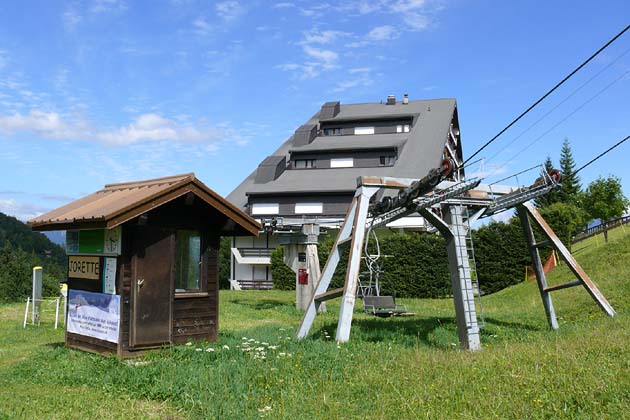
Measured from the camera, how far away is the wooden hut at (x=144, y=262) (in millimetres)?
10398

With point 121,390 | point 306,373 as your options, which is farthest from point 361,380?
point 121,390

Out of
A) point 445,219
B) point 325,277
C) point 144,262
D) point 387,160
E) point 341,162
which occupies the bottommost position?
point 325,277

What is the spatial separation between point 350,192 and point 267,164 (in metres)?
8.04

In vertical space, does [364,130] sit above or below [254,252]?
above

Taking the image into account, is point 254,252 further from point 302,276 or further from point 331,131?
point 302,276

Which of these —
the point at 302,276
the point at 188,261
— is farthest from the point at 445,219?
the point at 302,276

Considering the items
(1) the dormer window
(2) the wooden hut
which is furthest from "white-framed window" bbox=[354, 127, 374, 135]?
(2) the wooden hut

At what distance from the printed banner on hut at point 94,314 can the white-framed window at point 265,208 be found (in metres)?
31.0

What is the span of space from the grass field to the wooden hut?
0.52 m

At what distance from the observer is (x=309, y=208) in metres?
42.0

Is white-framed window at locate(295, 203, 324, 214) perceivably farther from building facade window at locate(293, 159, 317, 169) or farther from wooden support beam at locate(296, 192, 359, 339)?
wooden support beam at locate(296, 192, 359, 339)

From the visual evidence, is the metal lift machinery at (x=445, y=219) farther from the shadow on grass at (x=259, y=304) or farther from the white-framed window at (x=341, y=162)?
the white-framed window at (x=341, y=162)

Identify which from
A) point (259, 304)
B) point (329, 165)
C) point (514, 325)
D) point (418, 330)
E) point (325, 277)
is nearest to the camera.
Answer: point (325, 277)

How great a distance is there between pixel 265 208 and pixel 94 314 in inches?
1270
